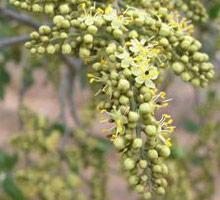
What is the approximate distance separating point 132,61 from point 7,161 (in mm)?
1675

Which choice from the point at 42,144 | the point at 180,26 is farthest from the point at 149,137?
the point at 42,144

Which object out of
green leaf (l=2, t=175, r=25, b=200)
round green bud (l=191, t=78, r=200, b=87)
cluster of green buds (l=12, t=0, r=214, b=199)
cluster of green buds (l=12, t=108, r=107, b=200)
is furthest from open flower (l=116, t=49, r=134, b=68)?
green leaf (l=2, t=175, r=25, b=200)

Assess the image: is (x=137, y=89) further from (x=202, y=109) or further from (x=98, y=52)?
(x=202, y=109)

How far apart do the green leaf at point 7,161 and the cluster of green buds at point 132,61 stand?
1.46m

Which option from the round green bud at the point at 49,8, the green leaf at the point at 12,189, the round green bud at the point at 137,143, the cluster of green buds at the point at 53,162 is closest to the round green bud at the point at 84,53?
the round green bud at the point at 49,8

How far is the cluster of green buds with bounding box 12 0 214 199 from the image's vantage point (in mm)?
1077

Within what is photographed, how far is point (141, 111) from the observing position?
1.07 meters

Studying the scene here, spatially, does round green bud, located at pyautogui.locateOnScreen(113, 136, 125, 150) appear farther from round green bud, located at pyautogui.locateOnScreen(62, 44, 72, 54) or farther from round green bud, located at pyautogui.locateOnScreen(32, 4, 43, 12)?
round green bud, located at pyautogui.locateOnScreen(32, 4, 43, 12)

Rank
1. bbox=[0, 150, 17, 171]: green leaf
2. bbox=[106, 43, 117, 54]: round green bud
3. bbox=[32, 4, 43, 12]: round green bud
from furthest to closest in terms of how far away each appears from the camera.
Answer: bbox=[0, 150, 17, 171]: green leaf
bbox=[32, 4, 43, 12]: round green bud
bbox=[106, 43, 117, 54]: round green bud

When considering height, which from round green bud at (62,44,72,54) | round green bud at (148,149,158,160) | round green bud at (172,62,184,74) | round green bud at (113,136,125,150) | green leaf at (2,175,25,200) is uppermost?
round green bud at (172,62,184,74)

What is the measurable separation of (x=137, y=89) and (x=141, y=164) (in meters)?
0.14

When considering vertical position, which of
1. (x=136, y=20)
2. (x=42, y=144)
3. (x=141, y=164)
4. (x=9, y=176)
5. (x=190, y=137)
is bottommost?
(x=190, y=137)

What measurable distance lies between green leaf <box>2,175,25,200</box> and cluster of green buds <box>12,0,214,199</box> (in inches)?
52.9

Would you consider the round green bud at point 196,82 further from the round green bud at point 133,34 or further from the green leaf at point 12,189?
the green leaf at point 12,189
